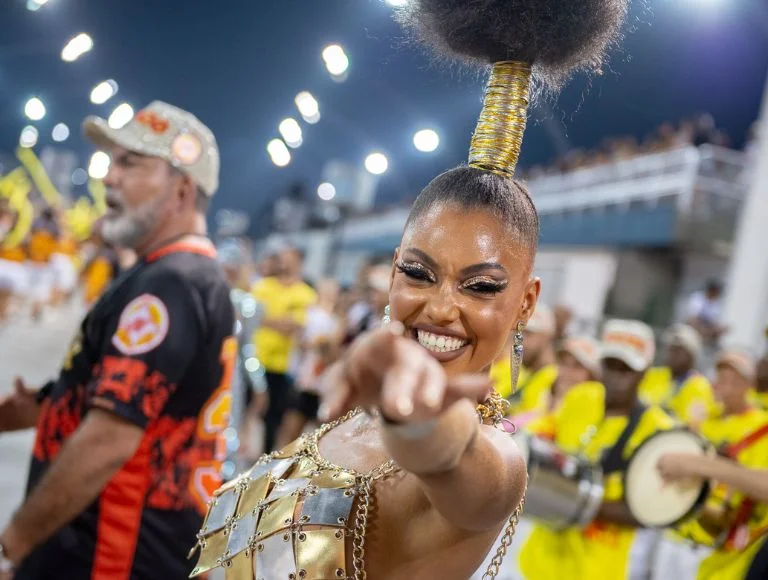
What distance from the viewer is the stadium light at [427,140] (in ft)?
5.08

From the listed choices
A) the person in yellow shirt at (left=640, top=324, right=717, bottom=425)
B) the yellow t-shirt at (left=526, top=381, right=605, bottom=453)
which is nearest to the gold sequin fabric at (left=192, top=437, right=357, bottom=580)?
the yellow t-shirt at (left=526, top=381, right=605, bottom=453)

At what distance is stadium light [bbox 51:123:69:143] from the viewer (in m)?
2.08

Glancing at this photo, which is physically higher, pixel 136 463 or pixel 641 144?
pixel 641 144

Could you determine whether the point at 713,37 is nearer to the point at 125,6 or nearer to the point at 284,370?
the point at 125,6

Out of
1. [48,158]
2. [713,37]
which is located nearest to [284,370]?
[48,158]

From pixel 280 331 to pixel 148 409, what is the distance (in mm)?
4680

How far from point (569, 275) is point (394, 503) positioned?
1251 centimetres

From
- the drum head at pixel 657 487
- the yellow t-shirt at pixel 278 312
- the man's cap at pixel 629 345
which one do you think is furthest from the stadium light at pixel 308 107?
the yellow t-shirt at pixel 278 312

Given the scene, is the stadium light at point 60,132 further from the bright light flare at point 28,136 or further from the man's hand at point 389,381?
the man's hand at point 389,381

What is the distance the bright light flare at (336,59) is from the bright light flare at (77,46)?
508 mm

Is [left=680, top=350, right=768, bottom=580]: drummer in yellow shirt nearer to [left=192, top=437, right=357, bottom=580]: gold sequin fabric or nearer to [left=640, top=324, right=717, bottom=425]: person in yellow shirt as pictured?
[left=640, top=324, right=717, bottom=425]: person in yellow shirt

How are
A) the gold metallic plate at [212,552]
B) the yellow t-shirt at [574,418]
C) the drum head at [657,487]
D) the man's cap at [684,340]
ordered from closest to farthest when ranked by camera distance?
the gold metallic plate at [212,552] → the drum head at [657,487] → the yellow t-shirt at [574,418] → the man's cap at [684,340]

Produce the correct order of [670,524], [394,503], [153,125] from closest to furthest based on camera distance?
[394,503], [153,125], [670,524]

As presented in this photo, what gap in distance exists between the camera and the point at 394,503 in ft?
4.10
